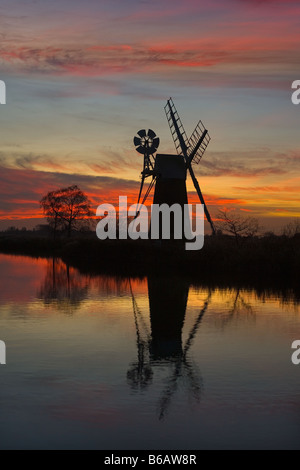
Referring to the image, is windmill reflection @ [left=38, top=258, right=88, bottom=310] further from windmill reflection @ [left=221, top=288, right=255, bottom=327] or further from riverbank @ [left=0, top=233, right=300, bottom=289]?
windmill reflection @ [left=221, top=288, right=255, bottom=327]

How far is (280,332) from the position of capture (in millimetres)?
18109

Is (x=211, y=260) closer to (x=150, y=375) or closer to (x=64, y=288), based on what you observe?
(x=64, y=288)

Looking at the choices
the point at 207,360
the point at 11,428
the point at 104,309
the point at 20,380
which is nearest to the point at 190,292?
the point at 104,309

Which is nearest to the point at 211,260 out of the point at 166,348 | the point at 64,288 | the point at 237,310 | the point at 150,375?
the point at 64,288

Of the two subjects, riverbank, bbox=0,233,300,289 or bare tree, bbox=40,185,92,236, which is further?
bare tree, bbox=40,185,92,236

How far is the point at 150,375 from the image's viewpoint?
12.8 meters

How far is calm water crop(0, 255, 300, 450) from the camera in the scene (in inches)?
368

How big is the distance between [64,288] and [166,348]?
14949 mm

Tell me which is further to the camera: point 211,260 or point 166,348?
point 211,260

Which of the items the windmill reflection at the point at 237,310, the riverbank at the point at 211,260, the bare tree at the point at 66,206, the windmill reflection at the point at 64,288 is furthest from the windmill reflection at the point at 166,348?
the bare tree at the point at 66,206

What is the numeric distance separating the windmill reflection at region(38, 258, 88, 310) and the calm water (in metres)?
0.44

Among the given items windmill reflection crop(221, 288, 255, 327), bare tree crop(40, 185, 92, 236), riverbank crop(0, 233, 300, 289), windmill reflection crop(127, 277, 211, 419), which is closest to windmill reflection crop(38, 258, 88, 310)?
windmill reflection crop(127, 277, 211, 419)

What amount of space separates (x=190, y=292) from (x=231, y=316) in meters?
6.19
